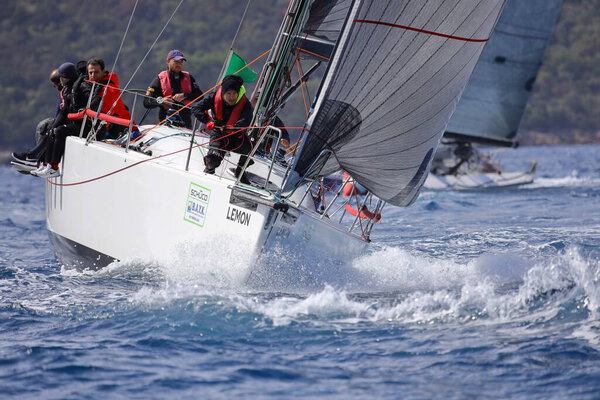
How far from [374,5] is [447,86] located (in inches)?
35.8

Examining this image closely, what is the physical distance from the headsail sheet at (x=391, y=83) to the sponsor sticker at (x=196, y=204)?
649 mm

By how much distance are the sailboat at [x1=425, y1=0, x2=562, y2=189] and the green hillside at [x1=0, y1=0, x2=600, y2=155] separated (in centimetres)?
3793

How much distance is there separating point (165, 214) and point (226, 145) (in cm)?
68

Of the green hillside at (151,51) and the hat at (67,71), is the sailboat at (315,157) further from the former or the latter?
the green hillside at (151,51)

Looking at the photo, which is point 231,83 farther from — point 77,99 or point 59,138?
point 59,138

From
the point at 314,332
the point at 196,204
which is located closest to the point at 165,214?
the point at 196,204

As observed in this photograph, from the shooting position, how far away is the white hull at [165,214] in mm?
5473

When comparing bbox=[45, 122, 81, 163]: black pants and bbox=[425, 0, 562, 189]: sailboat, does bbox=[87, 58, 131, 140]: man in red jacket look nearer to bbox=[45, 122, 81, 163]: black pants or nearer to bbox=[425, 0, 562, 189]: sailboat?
bbox=[45, 122, 81, 163]: black pants

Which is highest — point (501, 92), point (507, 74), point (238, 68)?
point (507, 74)

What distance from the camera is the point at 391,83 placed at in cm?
573

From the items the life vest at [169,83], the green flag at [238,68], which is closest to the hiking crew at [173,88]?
the life vest at [169,83]

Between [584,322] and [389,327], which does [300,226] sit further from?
[584,322]

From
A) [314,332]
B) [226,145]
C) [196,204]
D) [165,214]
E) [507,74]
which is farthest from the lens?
[507,74]

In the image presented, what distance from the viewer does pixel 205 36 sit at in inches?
2445
